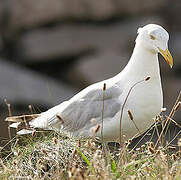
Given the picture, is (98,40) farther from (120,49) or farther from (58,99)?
(58,99)

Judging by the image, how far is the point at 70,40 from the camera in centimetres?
1086

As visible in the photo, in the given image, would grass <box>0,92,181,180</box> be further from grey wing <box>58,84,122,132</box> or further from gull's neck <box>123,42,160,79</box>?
gull's neck <box>123,42,160,79</box>

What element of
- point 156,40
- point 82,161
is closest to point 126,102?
point 156,40

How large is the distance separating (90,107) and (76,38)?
7.25 metres

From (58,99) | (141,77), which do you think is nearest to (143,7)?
(58,99)

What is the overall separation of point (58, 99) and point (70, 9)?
2.19m

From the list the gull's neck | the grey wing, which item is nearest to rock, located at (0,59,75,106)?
the grey wing

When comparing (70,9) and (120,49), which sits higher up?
(70,9)

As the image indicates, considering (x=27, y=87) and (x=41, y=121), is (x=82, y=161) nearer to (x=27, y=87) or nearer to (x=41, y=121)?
(x=41, y=121)

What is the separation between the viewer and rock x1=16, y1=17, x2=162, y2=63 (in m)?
10.7

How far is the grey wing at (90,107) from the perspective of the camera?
145 inches

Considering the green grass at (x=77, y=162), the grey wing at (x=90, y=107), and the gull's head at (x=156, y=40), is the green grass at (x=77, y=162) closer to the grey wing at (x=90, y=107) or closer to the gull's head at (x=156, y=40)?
the grey wing at (x=90, y=107)

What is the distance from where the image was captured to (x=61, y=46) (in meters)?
10.8

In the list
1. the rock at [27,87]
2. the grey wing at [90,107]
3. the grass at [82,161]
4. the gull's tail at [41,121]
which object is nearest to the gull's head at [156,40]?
the grey wing at [90,107]
